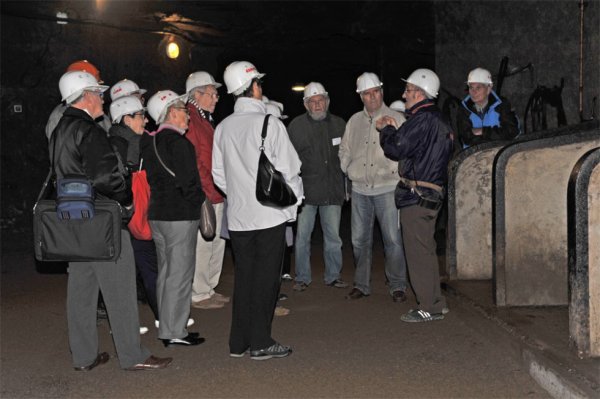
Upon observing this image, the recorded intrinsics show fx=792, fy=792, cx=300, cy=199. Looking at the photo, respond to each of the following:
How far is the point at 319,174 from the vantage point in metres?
8.20

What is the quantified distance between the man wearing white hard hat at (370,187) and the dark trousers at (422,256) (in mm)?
817

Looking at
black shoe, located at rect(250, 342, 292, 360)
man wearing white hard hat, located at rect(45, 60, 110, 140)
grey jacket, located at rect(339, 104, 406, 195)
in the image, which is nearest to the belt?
grey jacket, located at rect(339, 104, 406, 195)

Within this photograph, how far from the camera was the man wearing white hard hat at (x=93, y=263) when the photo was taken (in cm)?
521

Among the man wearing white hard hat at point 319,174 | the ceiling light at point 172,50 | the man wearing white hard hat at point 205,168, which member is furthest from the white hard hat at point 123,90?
the ceiling light at point 172,50

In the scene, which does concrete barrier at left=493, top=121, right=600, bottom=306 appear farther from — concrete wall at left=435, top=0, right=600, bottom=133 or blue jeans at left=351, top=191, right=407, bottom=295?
concrete wall at left=435, top=0, right=600, bottom=133

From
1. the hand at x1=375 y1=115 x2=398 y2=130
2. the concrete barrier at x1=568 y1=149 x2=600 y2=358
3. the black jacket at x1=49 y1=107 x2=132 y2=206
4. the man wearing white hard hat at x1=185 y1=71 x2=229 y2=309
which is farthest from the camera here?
the man wearing white hard hat at x1=185 y1=71 x2=229 y2=309

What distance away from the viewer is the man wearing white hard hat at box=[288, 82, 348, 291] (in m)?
8.20

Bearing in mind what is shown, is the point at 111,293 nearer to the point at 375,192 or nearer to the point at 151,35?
the point at 375,192

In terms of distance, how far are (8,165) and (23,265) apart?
2.72 m

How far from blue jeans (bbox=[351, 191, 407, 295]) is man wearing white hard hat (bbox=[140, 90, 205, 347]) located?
229 cm

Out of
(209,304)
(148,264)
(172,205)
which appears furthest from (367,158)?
(172,205)

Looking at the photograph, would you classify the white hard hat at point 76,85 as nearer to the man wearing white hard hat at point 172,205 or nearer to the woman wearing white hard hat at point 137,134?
the man wearing white hard hat at point 172,205

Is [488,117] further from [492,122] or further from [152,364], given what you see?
[152,364]

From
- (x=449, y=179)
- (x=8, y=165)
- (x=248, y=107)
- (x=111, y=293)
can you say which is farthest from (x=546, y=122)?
(x=8, y=165)
